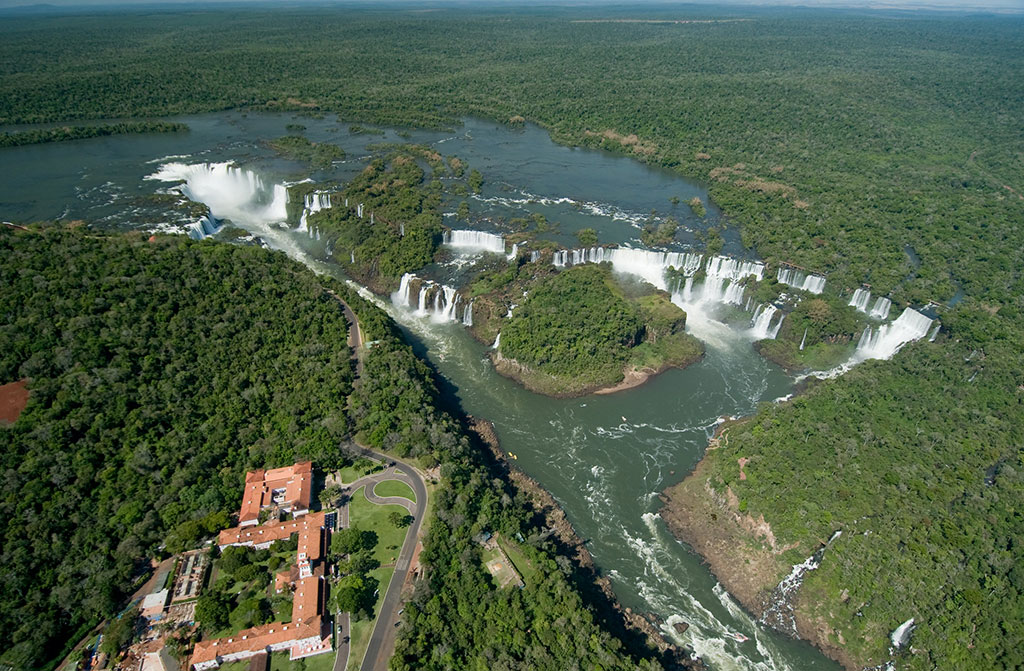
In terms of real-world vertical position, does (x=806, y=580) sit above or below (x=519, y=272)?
below

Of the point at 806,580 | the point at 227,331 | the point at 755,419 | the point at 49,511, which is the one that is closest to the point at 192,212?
the point at 227,331

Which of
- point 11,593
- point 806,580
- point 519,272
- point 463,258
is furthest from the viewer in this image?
point 463,258

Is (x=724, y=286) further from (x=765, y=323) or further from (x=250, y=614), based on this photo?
(x=250, y=614)

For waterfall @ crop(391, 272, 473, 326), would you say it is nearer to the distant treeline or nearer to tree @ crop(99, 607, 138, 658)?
tree @ crop(99, 607, 138, 658)

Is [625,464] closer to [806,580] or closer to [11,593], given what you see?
[806,580]

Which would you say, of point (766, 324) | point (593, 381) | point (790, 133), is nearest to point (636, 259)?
point (766, 324)

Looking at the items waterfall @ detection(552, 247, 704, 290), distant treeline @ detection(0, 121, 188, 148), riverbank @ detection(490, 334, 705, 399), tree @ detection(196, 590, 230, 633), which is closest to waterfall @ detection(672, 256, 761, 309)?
waterfall @ detection(552, 247, 704, 290)
